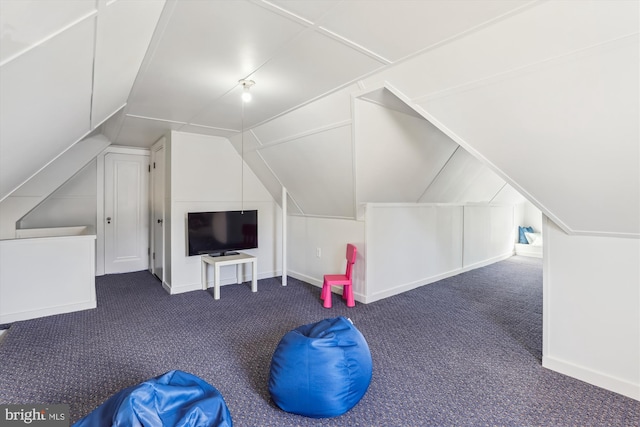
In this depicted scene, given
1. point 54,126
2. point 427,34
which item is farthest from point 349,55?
point 54,126

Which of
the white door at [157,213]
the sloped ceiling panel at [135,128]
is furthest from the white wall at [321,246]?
the sloped ceiling panel at [135,128]

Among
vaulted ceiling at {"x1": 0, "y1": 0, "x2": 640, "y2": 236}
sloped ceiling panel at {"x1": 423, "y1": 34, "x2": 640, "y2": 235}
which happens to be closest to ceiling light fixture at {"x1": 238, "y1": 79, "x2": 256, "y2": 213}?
vaulted ceiling at {"x1": 0, "y1": 0, "x2": 640, "y2": 236}

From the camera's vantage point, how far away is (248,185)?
5.28 m

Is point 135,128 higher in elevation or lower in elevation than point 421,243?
higher

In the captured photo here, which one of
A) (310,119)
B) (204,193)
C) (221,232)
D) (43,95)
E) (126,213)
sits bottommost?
(221,232)

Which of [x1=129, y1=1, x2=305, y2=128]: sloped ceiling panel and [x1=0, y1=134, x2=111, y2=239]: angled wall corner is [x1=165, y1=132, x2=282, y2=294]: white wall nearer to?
[x1=129, y1=1, x2=305, y2=128]: sloped ceiling panel

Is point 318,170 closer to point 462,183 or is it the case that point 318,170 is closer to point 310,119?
point 310,119

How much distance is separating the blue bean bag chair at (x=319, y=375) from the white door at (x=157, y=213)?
12.4 feet

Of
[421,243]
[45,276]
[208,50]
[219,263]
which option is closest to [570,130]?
[208,50]

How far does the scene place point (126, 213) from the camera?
586cm

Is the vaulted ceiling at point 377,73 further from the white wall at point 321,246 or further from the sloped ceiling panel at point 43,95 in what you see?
the white wall at point 321,246

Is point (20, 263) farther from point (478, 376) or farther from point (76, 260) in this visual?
point (478, 376)

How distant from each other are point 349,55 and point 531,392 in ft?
8.96

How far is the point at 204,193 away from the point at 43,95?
121 inches
